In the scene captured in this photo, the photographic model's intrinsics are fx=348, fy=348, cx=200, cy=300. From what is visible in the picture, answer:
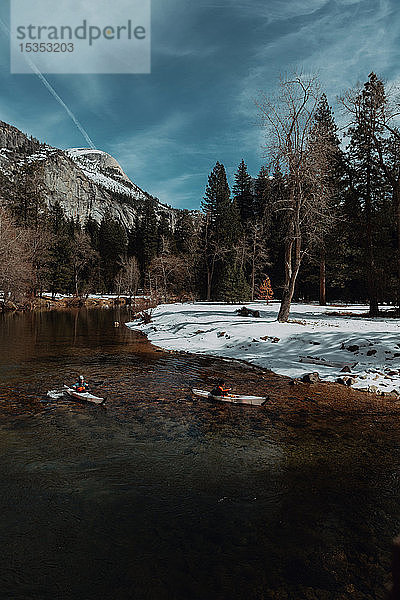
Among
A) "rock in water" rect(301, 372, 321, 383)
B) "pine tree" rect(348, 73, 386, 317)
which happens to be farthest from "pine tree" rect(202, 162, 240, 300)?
"rock in water" rect(301, 372, 321, 383)

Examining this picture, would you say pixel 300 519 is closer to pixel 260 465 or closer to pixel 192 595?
pixel 260 465

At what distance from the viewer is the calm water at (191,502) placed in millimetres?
4426

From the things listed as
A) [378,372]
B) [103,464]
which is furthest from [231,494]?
[378,372]

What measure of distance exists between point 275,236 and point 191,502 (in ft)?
182

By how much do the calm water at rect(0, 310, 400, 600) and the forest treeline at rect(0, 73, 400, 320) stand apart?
13874 millimetres

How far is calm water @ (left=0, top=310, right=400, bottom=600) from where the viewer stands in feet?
14.5

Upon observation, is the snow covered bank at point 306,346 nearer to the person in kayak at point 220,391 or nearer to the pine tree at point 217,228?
the person in kayak at point 220,391

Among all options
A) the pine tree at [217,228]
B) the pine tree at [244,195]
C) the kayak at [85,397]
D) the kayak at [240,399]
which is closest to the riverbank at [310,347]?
the kayak at [240,399]

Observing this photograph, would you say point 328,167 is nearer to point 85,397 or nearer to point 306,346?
point 306,346

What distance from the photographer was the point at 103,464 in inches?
281

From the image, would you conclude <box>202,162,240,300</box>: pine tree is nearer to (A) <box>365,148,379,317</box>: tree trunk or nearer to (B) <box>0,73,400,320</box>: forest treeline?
(B) <box>0,73,400,320</box>: forest treeline

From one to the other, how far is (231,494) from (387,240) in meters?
25.7

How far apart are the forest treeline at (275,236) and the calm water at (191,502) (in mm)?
13874

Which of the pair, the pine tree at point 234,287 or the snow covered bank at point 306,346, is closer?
the snow covered bank at point 306,346
